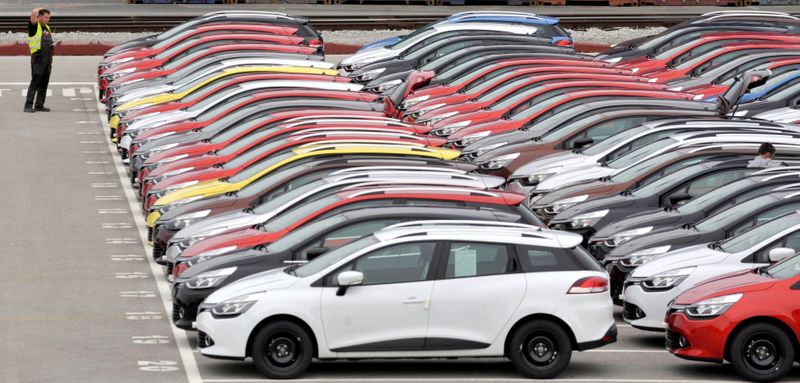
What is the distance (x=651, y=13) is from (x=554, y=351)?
38325mm

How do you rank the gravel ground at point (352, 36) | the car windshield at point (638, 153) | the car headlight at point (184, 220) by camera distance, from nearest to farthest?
1. the car headlight at point (184, 220)
2. the car windshield at point (638, 153)
3. the gravel ground at point (352, 36)

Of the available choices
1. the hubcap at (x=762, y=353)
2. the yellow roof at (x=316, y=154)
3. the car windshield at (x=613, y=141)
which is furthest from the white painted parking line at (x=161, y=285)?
the car windshield at (x=613, y=141)

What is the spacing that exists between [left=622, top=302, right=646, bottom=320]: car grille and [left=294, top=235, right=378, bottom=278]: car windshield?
260 centimetres

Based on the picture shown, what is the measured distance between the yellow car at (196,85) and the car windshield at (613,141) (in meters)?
5.61

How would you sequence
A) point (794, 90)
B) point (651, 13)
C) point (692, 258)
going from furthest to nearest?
point (651, 13) → point (794, 90) → point (692, 258)

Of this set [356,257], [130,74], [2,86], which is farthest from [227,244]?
[2,86]

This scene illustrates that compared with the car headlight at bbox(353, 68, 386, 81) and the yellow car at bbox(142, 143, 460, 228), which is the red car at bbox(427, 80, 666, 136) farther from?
the car headlight at bbox(353, 68, 386, 81)

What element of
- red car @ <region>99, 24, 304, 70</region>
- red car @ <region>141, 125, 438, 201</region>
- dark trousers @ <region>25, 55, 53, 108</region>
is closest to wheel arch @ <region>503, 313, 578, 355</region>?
red car @ <region>141, 125, 438, 201</region>

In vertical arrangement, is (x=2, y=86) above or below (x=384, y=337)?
above

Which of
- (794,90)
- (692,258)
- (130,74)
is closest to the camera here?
(692,258)

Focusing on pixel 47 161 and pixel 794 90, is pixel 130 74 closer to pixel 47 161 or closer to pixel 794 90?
pixel 47 161

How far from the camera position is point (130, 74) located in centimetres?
2956

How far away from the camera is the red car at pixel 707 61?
28.3 meters

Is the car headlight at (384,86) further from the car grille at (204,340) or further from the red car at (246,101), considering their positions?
the car grille at (204,340)
